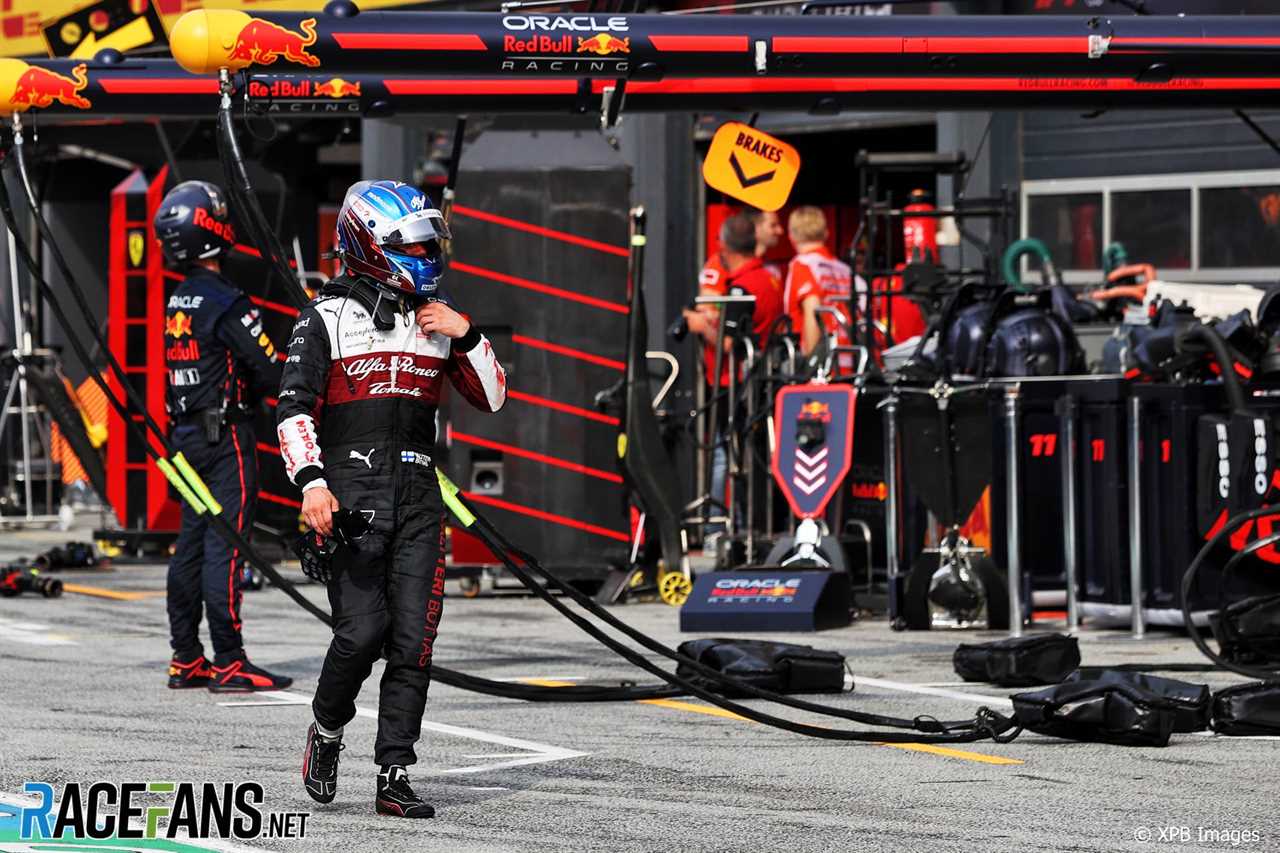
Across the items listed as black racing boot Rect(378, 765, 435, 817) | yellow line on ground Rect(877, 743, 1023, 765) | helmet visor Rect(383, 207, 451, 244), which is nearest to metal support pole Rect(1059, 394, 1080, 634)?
yellow line on ground Rect(877, 743, 1023, 765)

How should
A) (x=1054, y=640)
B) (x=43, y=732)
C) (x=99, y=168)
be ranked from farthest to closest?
(x=99, y=168), (x=1054, y=640), (x=43, y=732)

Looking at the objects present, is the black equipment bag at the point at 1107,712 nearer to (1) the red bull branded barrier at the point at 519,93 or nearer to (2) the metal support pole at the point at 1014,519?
(1) the red bull branded barrier at the point at 519,93

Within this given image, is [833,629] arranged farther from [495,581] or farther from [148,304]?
[148,304]

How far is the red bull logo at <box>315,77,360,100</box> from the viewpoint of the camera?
1078 cm

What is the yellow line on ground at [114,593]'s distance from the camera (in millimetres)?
15062

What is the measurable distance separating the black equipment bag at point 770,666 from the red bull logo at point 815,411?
389cm

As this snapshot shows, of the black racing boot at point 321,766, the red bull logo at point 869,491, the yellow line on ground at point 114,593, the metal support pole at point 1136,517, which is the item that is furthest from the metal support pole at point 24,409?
the black racing boot at point 321,766

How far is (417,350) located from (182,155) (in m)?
13.3

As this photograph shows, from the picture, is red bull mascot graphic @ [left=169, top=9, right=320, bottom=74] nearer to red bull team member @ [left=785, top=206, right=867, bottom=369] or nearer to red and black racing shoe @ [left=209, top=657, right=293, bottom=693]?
red and black racing shoe @ [left=209, top=657, right=293, bottom=693]

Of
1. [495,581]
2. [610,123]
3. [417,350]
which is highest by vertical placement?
[610,123]

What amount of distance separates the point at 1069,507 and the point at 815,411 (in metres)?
1.84

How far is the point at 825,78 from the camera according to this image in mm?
11016

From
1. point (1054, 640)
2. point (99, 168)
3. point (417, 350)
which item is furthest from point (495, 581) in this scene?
point (99, 168)

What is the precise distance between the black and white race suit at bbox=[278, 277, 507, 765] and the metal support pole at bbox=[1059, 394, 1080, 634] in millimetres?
5809
